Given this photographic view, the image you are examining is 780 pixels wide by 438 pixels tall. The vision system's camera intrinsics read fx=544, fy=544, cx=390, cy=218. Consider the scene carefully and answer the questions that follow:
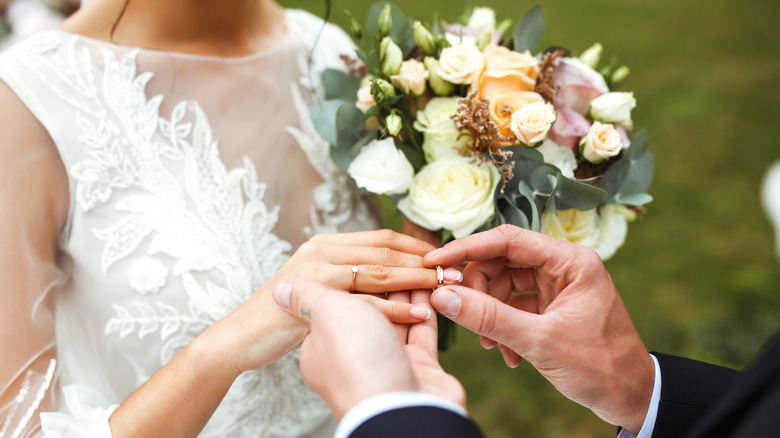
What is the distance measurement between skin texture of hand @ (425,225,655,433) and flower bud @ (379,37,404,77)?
1.81 ft

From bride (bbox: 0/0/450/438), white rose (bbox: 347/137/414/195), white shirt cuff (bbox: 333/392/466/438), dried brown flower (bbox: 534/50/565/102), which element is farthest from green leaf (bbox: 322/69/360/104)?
white shirt cuff (bbox: 333/392/466/438)

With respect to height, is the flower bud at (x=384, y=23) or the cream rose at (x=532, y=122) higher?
the flower bud at (x=384, y=23)

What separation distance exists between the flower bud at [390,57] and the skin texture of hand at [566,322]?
0.55 metres

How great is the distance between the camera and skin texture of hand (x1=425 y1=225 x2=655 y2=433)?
130 cm

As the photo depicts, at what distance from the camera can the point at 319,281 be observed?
4.25ft

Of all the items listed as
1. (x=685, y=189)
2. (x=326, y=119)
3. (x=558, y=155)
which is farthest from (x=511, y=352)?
(x=685, y=189)

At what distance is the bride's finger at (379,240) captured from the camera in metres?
1.41

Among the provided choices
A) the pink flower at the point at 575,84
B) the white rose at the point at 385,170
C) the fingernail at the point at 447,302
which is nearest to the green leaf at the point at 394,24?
the white rose at the point at 385,170

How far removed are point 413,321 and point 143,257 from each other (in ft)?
2.56

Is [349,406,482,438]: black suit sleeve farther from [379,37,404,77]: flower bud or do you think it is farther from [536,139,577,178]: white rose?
[379,37,404,77]: flower bud

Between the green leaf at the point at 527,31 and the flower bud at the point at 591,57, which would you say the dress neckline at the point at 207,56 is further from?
the flower bud at the point at 591,57

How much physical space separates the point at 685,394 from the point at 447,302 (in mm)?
703

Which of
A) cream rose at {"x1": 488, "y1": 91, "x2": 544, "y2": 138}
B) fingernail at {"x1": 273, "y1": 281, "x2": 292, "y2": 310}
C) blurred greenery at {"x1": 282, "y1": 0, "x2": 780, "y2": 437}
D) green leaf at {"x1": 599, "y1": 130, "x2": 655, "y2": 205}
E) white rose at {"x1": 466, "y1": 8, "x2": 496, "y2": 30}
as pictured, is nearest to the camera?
fingernail at {"x1": 273, "y1": 281, "x2": 292, "y2": 310}

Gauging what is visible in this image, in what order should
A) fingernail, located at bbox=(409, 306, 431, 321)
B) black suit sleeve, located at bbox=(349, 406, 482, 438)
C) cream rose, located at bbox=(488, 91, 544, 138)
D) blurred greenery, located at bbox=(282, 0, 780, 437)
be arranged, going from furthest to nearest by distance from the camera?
blurred greenery, located at bbox=(282, 0, 780, 437) < cream rose, located at bbox=(488, 91, 544, 138) < fingernail, located at bbox=(409, 306, 431, 321) < black suit sleeve, located at bbox=(349, 406, 482, 438)
